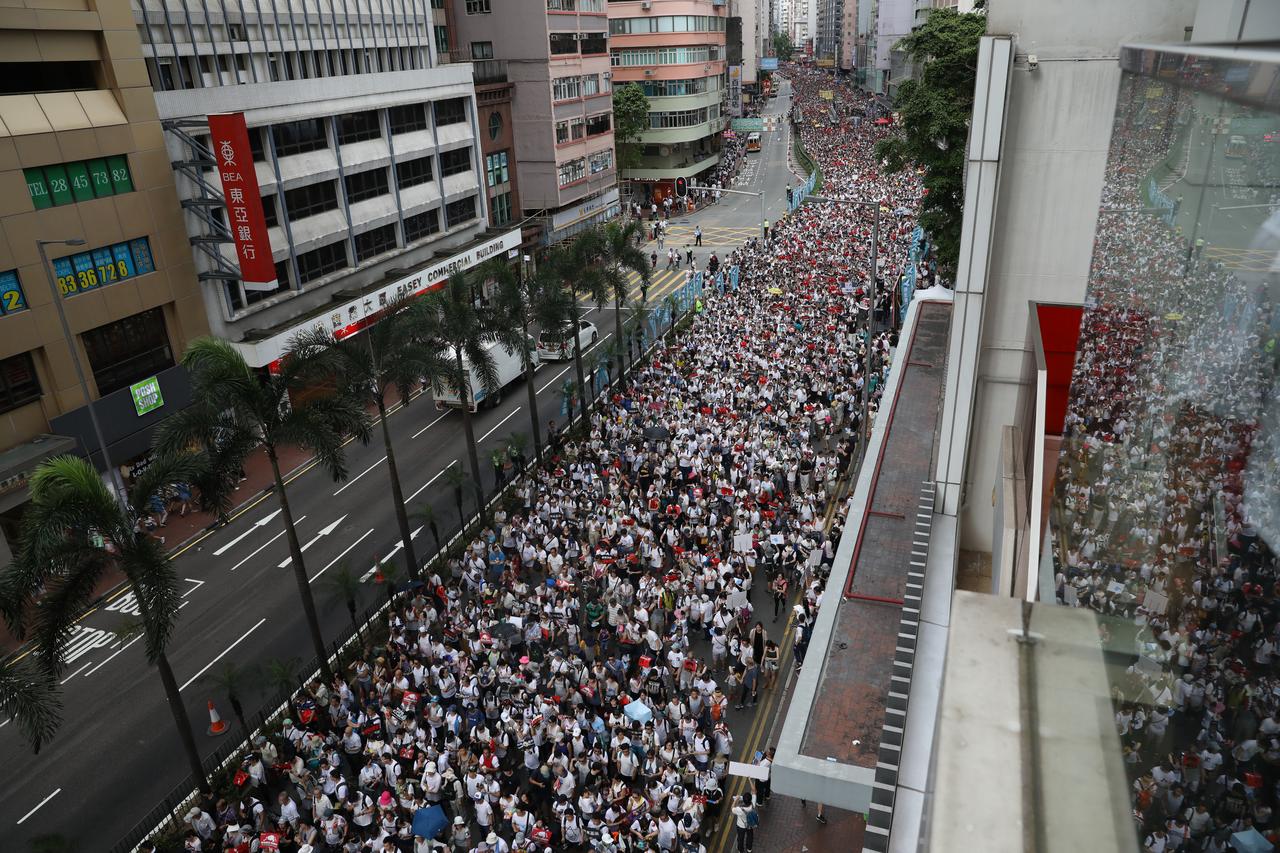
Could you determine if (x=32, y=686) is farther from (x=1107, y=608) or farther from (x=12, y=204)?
(x=12, y=204)

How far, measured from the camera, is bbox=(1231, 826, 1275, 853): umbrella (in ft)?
8.49

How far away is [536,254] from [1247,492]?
5182 centimetres

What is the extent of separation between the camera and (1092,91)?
13.9m

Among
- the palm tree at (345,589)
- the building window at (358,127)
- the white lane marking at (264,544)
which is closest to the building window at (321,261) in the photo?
the building window at (358,127)

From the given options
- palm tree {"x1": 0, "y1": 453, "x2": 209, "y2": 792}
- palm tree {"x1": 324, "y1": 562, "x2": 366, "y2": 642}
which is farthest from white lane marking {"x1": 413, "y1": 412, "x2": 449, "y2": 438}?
palm tree {"x1": 0, "y1": 453, "x2": 209, "y2": 792}

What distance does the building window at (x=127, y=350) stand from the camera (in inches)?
1053

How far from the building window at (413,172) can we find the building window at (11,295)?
17.7 metres

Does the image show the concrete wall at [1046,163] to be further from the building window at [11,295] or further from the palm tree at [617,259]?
the building window at [11,295]

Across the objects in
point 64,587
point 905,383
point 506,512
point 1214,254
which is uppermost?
point 1214,254

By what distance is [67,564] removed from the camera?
14.0 metres

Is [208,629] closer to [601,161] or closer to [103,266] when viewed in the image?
[103,266]

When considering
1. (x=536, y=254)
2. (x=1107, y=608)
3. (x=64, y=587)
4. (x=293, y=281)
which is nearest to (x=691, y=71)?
(x=536, y=254)

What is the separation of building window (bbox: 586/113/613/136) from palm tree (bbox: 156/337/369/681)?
Result: 42.1 m

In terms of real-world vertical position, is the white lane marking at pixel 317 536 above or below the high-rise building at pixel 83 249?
below
